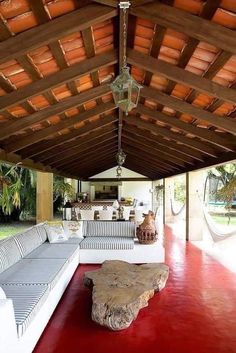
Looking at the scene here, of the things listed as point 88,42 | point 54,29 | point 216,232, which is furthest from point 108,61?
point 216,232

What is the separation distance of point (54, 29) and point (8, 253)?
109 inches

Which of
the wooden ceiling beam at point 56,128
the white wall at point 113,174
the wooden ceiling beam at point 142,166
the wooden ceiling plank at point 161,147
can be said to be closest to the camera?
the wooden ceiling beam at point 56,128

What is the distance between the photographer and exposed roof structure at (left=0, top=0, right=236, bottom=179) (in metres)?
→ 2.57

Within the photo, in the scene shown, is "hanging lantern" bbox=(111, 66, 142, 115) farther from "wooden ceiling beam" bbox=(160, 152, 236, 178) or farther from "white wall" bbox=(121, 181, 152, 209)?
"white wall" bbox=(121, 181, 152, 209)

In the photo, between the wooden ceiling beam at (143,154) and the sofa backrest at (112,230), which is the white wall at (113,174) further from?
the sofa backrest at (112,230)

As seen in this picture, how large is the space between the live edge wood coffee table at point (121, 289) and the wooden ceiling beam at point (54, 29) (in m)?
2.53

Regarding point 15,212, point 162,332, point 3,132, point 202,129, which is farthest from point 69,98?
point 15,212

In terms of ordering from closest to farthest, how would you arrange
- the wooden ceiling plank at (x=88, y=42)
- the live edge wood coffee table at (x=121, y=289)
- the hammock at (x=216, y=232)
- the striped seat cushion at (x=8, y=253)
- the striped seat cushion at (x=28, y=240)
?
1. the wooden ceiling plank at (x=88, y=42)
2. the live edge wood coffee table at (x=121, y=289)
3. the striped seat cushion at (x=8, y=253)
4. the striped seat cushion at (x=28, y=240)
5. the hammock at (x=216, y=232)

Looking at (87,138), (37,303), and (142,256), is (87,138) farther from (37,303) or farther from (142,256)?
(37,303)

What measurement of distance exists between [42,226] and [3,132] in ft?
6.88

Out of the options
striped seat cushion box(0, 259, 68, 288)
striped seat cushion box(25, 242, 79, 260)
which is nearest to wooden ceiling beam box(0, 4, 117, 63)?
striped seat cushion box(0, 259, 68, 288)

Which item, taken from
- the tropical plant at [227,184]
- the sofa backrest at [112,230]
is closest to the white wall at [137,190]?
the tropical plant at [227,184]

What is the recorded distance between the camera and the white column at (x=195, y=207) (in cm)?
901

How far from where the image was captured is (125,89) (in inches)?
111
